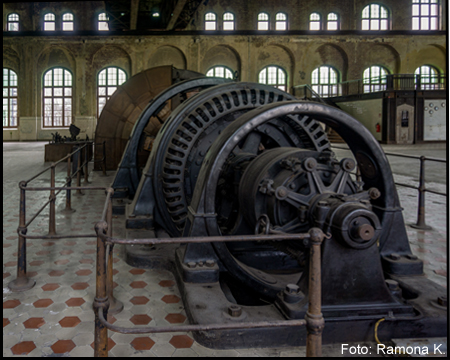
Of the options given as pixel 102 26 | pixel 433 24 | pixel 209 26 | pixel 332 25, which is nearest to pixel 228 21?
pixel 209 26

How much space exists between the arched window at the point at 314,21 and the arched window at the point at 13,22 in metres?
19.1

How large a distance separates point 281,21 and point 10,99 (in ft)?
61.1

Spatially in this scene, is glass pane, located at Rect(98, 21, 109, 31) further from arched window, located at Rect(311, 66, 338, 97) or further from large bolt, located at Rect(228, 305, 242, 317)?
large bolt, located at Rect(228, 305, 242, 317)

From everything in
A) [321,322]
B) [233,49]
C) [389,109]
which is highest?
[233,49]

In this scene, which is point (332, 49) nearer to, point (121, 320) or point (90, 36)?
point (90, 36)

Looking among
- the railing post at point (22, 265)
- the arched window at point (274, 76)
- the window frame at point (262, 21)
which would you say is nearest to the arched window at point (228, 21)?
the window frame at point (262, 21)

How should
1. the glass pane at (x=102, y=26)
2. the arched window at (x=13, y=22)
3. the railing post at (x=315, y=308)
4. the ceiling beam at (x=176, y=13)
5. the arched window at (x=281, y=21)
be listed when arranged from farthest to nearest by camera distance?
A: the arched window at (x=281, y=21), the glass pane at (x=102, y=26), the arched window at (x=13, y=22), the ceiling beam at (x=176, y=13), the railing post at (x=315, y=308)

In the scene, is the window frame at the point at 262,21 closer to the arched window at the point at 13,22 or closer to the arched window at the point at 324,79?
the arched window at the point at 324,79

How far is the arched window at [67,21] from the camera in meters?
26.2

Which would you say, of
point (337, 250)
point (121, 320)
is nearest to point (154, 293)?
point (121, 320)

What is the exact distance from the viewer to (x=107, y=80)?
26.3m

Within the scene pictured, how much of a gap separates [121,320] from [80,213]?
12.6 feet

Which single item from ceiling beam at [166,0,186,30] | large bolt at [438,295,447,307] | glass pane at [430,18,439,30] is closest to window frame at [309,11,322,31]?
glass pane at [430,18,439,30]

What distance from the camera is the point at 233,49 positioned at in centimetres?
2620
